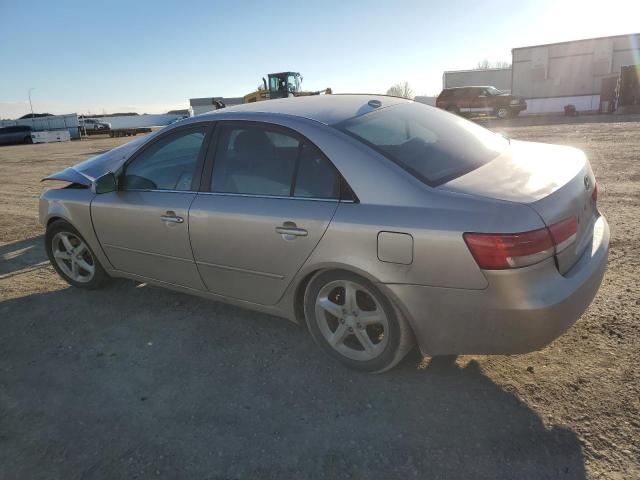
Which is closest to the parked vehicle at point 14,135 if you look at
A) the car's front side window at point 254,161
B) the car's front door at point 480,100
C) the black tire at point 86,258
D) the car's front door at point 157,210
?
the car's front door at point 480,100

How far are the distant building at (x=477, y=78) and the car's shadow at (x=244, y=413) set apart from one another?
46.4m

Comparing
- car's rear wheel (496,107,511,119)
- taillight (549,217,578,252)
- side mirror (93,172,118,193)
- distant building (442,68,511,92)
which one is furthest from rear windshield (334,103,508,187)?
distant building (442,68,511,92)

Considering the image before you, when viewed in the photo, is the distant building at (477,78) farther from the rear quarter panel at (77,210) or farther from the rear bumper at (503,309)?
the rear bumper at (503,309)

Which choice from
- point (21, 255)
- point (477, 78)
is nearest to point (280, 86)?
point (21, 255)

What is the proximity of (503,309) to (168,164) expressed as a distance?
261cm

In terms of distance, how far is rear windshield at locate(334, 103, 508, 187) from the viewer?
261 cm

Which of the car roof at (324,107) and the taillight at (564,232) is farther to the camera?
the car roof at (324,107)

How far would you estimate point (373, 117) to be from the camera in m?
3.01

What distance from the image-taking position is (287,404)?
261cm

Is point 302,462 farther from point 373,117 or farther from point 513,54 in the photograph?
point 513,54

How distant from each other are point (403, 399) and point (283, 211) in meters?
1.29

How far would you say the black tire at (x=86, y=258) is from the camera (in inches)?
166

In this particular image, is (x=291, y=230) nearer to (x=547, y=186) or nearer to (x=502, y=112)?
(x=547, y=186)

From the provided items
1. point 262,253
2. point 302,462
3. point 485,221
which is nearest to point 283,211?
point 262,253
